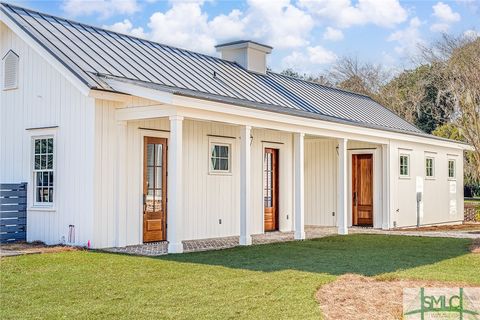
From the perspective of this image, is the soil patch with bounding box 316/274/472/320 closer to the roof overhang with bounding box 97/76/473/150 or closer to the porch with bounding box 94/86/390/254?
the porch with bounding box 94/86/390/254

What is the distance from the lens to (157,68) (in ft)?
41.5

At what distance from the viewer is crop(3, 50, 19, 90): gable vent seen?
479 inches

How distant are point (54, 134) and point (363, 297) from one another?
23.8 ft

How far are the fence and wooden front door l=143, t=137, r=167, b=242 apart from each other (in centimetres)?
243

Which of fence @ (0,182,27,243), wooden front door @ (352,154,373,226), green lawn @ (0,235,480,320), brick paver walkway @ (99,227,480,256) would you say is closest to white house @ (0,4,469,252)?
fence @ (0,182,27,243)

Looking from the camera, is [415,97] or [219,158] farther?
[415,97]

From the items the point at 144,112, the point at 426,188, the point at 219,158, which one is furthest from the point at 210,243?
the point at 426,188

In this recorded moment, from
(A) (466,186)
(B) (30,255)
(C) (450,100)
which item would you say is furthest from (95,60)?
(A) (466,186)

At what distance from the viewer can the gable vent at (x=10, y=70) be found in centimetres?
1216

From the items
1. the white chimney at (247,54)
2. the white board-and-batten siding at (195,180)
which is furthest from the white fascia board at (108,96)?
the white chimney at (247,54)

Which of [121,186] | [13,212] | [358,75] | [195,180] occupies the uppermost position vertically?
[358,75]

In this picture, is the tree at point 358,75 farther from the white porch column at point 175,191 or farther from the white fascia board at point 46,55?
the white porch column at point 175,191

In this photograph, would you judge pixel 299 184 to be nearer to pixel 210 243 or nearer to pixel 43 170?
pixel 210 243

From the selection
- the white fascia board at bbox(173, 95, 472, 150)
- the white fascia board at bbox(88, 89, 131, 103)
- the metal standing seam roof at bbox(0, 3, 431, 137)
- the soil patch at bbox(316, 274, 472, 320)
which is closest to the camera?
the soil patch at bbox(316, 274, 472, 320)
